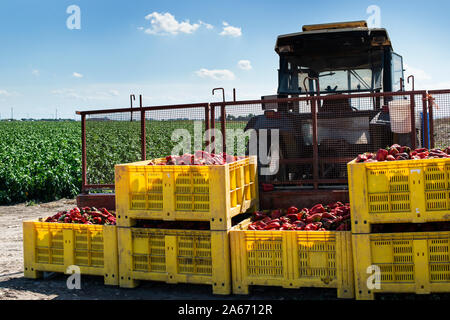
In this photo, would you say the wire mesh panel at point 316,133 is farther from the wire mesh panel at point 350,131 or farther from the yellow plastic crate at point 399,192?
the yellow plastic crate at point 399,192

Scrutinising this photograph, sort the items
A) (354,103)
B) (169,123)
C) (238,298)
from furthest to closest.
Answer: (169,123) < (354,103) < (238,298)

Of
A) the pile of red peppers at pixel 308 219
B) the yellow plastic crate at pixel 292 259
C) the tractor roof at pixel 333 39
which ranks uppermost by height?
the tractor roof at pixel 333 39

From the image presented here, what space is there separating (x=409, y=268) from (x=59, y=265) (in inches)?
176

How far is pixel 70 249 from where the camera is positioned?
6520mm

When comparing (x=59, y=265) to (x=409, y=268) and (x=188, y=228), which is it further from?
(x=409, y=268)

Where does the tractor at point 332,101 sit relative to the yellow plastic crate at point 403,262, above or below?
above

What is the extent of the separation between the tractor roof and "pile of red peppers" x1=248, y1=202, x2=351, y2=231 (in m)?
2.92

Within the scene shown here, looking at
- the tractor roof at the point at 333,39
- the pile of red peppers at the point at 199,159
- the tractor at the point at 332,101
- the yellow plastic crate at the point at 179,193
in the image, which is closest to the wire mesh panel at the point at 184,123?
the tractor at the point at 332,101

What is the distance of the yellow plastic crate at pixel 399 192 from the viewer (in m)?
4.98

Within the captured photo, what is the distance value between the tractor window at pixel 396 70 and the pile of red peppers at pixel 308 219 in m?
2.81

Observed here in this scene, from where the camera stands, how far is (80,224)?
6.52 meters

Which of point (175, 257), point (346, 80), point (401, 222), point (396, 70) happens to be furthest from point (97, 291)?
point (396, 70)

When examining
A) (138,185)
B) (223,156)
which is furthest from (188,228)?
(223,156)

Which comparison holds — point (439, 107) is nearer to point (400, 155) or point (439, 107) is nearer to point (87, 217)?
point (400, 155)
